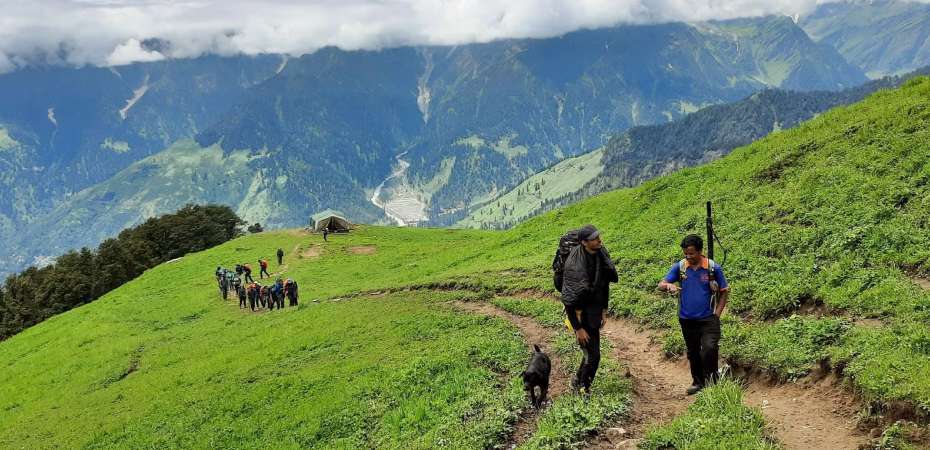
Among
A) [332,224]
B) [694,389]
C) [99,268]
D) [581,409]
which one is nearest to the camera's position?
[581,409]

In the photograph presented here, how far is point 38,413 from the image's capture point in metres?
33.8

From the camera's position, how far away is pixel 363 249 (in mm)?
83062

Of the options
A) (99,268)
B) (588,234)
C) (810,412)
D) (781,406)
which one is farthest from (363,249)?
(810,412)

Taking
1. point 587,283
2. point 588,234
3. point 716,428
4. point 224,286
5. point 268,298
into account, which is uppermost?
point 224,286

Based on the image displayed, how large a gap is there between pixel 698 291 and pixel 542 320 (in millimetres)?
11527

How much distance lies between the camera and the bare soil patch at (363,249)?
80.8 m

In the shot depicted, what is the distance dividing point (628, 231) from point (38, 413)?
3517 cm

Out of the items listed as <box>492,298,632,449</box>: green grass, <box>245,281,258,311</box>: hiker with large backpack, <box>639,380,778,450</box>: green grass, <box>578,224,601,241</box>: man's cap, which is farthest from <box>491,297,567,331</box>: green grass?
<box>245,281,258,311</box>: hiker with large backpack

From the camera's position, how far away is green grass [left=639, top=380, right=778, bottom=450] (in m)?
10.9

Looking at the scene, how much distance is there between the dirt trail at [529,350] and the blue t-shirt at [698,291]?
4153 millimetres

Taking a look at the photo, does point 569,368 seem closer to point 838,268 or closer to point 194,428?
point 838,268

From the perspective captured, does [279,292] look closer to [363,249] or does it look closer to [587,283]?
[363,249]

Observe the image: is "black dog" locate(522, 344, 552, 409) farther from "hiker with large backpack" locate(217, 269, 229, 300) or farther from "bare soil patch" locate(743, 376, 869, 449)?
"hiker with large backpack" locate(217, 269, 229, 300)

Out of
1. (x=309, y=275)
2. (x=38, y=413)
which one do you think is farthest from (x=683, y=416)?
(x=309, y=275)
